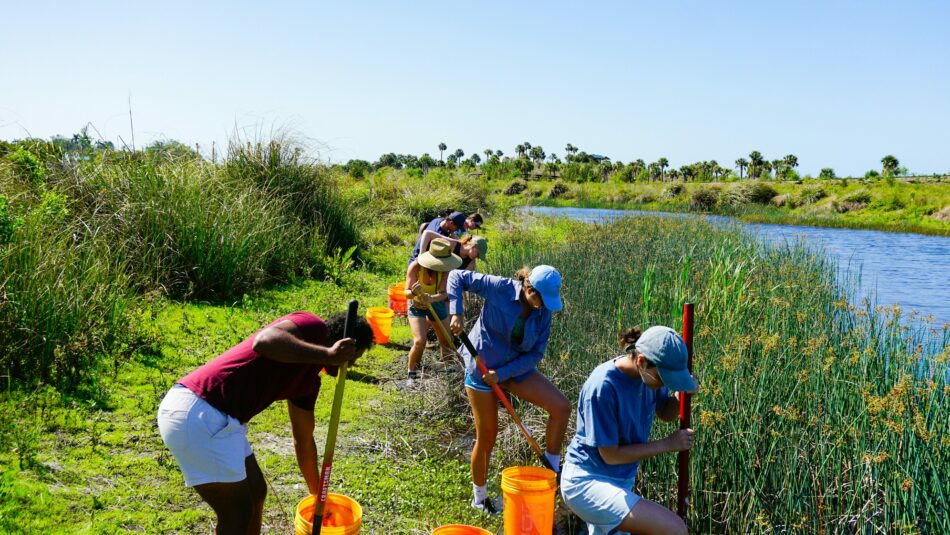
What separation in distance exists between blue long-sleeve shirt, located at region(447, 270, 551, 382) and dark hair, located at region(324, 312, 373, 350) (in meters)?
1.09

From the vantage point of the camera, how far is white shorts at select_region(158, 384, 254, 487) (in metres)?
2.39

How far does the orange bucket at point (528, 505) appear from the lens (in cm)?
317

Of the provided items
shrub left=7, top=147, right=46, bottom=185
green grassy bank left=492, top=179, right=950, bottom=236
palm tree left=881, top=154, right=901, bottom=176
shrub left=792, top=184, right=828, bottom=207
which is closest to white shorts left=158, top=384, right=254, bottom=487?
shrub left=7, top=147, right=46, bottom=185

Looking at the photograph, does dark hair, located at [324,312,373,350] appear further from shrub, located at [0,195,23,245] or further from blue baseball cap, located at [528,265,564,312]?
shrub, located at [0,195,23,245]

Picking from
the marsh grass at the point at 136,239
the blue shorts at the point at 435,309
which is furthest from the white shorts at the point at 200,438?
the blue shorts at the point at 435,309

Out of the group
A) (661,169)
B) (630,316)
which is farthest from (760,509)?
(661,169)

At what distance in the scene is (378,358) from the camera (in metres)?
6.97

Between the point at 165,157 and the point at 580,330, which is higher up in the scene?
the point at 165,157

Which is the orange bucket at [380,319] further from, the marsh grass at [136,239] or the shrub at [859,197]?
the shrub at [859,197]

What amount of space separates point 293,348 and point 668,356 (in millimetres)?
1465

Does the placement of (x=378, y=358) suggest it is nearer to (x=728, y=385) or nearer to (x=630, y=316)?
(x=630, y=316)

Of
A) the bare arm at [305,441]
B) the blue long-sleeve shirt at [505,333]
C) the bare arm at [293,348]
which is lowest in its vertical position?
the bare arm at [305,441]

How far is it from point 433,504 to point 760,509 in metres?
1.86

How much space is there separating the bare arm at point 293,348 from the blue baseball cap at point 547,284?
1297 millimetres
